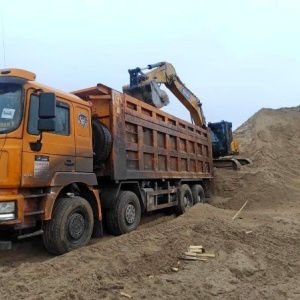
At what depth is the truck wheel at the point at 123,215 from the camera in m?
7.21

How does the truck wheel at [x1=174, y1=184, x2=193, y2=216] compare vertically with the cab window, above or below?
below

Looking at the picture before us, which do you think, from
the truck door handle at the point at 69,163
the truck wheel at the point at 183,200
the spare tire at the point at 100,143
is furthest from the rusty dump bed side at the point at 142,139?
the truck door handle at the point at 69,163

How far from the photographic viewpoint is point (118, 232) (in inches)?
286

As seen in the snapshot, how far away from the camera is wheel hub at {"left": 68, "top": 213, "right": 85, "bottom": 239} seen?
578 cm

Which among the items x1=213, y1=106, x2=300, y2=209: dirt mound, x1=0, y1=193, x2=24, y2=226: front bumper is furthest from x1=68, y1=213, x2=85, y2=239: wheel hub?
x1=213, y1=106, x2=300, y2=209: dirt mound

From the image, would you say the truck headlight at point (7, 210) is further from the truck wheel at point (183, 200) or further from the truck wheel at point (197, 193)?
the truck wheel at point (197, 193)

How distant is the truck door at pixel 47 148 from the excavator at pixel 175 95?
4104mm

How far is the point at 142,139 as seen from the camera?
830cm

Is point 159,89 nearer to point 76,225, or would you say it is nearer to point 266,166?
point 76,225

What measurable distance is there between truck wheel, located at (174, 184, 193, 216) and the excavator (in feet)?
8.04

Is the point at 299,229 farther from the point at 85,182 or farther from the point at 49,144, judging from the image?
the point at 49,144

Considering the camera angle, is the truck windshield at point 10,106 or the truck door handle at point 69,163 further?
the truck door handle at point 69,163

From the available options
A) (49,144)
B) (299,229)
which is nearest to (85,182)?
(49,144)

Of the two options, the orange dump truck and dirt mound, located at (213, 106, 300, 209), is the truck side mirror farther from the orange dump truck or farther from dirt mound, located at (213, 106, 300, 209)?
dirt mound, located at (213, 106, 300, 209)
